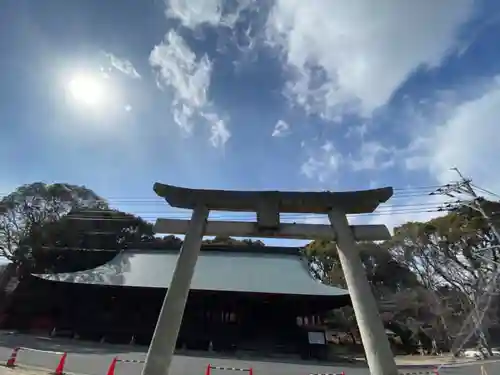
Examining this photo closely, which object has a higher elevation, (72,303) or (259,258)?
(259,258)

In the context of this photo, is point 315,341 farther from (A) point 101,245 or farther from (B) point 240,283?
(A) point 101,245

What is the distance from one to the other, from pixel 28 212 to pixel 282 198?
102ft

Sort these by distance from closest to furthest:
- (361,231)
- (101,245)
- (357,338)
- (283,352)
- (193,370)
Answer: (361,231) < (193,370) < (283,352) < (357,338) < (101,245)

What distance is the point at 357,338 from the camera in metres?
28.0

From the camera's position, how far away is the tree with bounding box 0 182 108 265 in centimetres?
2816

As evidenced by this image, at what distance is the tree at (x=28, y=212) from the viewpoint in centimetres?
2816

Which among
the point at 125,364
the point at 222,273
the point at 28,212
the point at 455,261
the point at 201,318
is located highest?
the point at 28,212

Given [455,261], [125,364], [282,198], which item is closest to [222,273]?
[125,364]

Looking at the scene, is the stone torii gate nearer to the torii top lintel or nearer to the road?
the torii top lintel

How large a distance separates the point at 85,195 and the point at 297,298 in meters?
Result: 25.3

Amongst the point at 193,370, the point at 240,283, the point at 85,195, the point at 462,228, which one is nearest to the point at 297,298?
the point at 240,283

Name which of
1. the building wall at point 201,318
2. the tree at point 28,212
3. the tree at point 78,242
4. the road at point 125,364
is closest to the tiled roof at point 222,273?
the building wall at point 201,318

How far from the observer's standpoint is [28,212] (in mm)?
29156

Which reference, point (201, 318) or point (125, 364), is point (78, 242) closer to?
point (201, 318)
